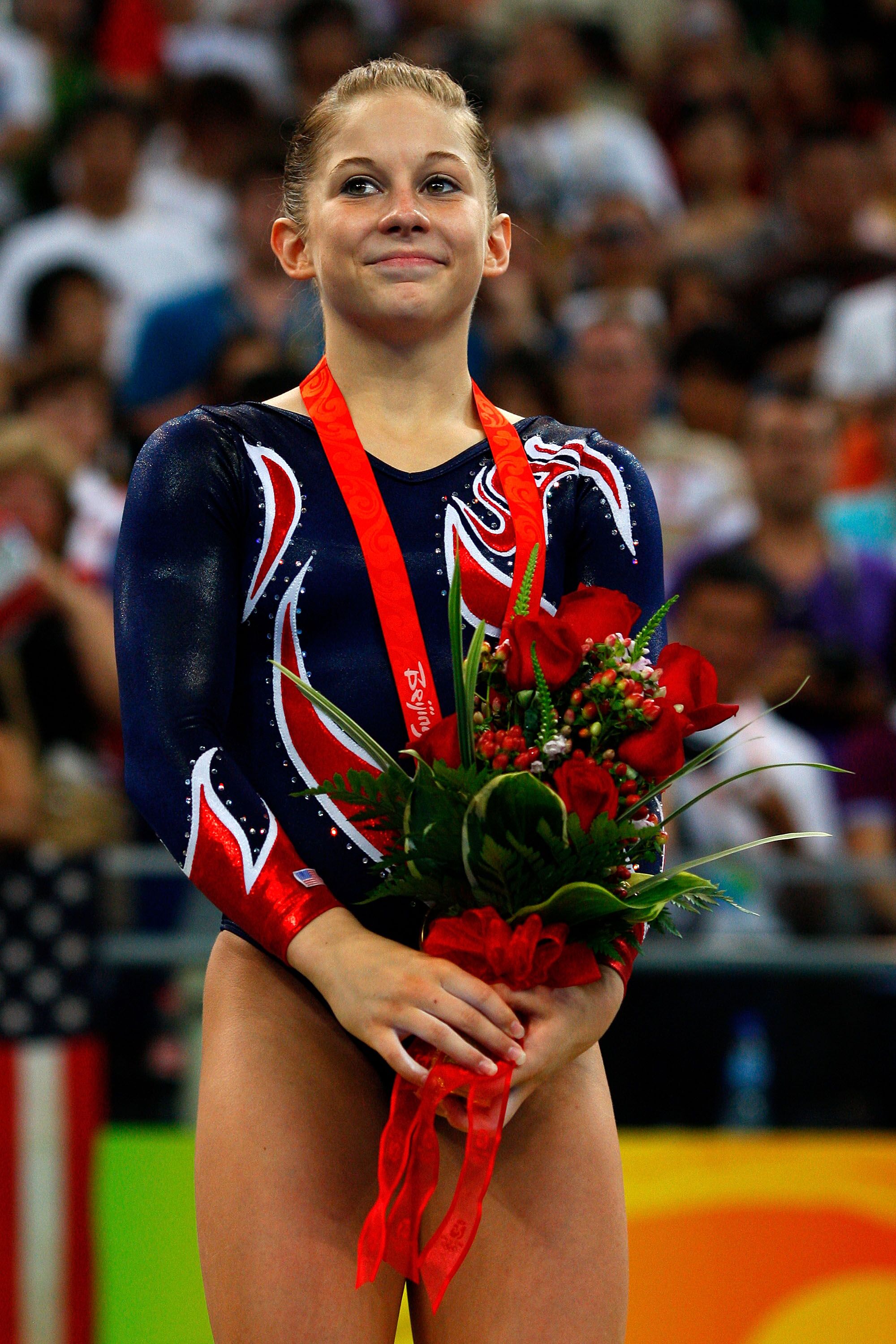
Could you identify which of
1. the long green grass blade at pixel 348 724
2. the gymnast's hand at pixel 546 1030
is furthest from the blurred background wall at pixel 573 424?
the gymnast's hand at pixel 546 1030

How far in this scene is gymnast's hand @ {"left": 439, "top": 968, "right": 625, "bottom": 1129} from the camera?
2035 mm

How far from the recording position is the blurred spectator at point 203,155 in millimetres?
8211

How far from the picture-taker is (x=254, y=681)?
7.48 ft

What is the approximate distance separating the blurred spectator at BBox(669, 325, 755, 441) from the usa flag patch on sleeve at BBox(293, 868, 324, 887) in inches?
202

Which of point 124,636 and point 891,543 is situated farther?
point 891,543

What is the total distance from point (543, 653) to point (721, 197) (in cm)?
737

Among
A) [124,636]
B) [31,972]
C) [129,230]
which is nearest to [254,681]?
[124,636]

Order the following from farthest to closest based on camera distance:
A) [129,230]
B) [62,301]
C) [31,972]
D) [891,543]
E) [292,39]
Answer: [292,39]
[129,230]
[62,301]
[891,543]
[31,972]

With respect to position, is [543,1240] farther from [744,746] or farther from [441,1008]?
[744,746]

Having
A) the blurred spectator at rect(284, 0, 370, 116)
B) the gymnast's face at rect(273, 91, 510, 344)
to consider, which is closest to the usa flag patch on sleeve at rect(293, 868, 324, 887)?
the gymnast's face at rect(273, 91, 510, 344)

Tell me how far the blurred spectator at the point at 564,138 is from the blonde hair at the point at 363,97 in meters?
6.06

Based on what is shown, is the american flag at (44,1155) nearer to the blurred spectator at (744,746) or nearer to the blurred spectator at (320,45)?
the blurred spectator at (744,746)

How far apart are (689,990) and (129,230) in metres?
4.57

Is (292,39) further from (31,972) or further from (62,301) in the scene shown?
(31,972)
